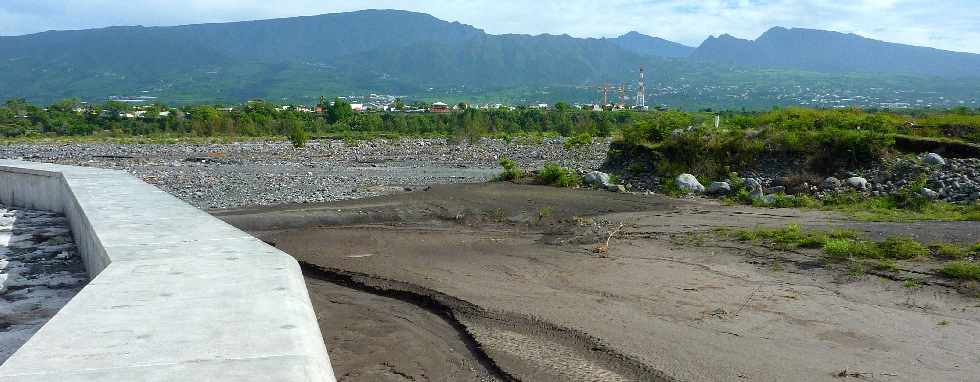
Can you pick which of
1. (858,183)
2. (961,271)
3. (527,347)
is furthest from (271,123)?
(527,347)

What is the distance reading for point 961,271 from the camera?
29.8ft

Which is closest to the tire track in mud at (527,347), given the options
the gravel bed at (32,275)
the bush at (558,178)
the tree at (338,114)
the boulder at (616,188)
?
the gravel bed at (32,275)

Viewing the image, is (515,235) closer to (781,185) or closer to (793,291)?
(793,291)

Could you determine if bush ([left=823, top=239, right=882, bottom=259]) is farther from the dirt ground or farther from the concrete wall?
the concrete wall

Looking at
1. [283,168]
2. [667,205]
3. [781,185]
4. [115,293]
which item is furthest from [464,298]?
[283,168]

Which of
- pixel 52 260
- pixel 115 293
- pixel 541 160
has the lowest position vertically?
pixel 541 160

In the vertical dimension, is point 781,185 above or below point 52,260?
below

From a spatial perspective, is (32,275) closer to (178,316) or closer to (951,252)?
(178,316)

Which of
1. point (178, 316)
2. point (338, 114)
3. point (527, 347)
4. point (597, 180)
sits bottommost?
point (338, 114)

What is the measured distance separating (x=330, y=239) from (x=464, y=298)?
5011 millimetres

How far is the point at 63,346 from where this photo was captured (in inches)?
115

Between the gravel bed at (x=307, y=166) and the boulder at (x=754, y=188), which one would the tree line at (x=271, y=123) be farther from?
the boulder at (x=754, y=188)

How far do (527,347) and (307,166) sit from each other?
30.2 meters

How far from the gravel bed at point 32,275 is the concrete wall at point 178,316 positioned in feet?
0.94
